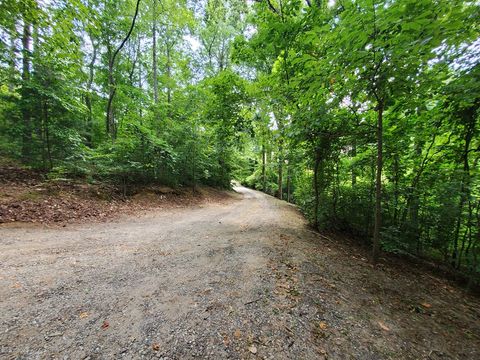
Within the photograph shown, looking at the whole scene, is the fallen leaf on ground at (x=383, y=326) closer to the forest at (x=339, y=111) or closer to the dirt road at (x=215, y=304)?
the dirt road at (x=215, y=304)

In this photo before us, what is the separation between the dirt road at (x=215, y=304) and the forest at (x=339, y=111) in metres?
1.41

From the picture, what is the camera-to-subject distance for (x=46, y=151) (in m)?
6.89

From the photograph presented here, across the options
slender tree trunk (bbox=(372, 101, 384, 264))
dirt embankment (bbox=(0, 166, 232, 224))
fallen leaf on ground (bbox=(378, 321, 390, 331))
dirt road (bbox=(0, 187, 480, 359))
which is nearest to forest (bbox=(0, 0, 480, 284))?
slender tree trunk (bbox=(372, 101, 384, 264))

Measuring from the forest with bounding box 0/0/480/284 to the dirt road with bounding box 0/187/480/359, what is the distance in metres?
1.41

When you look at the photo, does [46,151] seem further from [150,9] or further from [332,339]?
[150,9]

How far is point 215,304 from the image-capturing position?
230 centimetres

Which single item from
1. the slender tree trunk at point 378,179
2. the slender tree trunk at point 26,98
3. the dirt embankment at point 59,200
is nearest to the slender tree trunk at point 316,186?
the slender tree trunk at point 378,179

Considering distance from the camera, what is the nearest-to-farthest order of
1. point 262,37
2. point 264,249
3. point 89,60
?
1. point 264,249
2. point 262,37
3. point 89,60

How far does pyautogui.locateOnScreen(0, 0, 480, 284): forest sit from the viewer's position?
A: 9.53 feet

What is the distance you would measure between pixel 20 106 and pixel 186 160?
644cm

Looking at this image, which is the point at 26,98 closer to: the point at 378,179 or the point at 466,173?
the point at 378,179

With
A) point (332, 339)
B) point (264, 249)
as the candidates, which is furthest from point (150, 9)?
point (332, 339)

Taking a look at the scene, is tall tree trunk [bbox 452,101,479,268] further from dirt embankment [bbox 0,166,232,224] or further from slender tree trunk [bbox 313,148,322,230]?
dirt embankment [bbox 0,166,232,224]

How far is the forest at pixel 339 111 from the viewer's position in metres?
2.91
